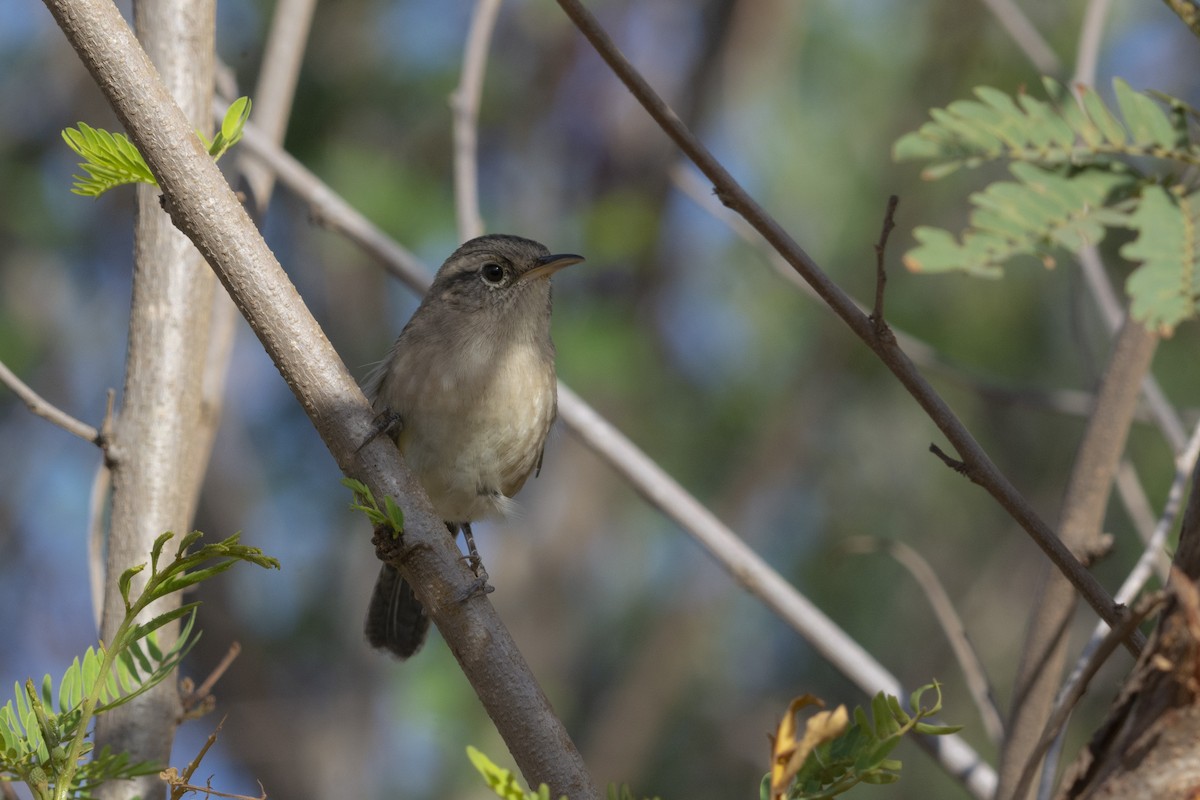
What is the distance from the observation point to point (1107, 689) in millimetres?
7348

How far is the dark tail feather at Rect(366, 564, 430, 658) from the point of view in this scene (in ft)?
16.9

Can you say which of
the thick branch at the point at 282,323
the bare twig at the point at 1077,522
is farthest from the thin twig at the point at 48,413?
the bare twig at the point at 1077,522

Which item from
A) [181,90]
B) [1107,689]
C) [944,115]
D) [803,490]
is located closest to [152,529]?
[181,90]

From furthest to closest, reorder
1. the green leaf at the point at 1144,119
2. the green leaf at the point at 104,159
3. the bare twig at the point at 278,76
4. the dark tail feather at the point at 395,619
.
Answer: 1. the dark tail feather at the point at 395,619
2. the bare twig at the point at 278,76
3. the green leaf at the point at 104,159
4. the green leaf at the point at 1144,119

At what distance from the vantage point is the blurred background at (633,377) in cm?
846

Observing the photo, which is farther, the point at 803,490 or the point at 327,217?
the point at 803,490

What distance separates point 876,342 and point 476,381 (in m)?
2.35

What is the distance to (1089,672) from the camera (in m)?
1.75

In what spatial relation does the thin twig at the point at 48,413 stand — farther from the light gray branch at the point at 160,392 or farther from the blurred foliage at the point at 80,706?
the blurred foliage at the point at 80,706

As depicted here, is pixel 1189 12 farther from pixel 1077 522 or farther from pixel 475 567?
pixel 475 567

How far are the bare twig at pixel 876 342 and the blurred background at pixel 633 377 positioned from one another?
5.46 meters

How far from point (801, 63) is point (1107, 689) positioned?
494 centimetres

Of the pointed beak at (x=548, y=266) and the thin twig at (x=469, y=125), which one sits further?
the pointed beak at (x=548, y=266)

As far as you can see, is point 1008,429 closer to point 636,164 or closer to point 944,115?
point 636,164
